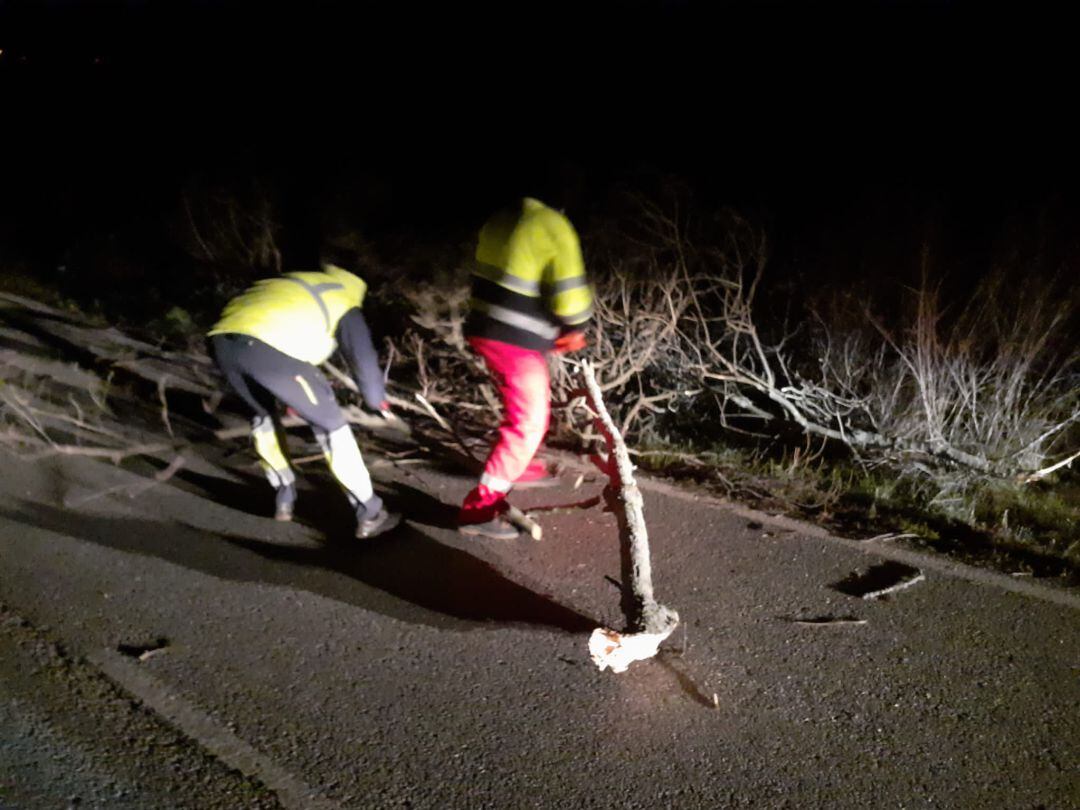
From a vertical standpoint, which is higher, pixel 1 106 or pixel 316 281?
pixel 1 106

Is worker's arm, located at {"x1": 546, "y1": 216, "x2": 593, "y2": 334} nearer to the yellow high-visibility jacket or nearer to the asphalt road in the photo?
the yellow high-visibility jacket

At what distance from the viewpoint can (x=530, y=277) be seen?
144 inches

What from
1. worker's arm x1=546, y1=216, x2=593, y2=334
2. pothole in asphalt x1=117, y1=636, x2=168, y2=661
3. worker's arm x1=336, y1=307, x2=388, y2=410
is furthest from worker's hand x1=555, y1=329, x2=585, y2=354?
pothole in asphalt x1=117, y1=636, x2=168, y2=661

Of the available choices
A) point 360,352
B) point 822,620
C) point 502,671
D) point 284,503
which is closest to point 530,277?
point 360,352

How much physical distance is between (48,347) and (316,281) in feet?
17.0

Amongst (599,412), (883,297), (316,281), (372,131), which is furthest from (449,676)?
(372,131)

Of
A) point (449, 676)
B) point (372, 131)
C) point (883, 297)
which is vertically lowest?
point (449, 676)

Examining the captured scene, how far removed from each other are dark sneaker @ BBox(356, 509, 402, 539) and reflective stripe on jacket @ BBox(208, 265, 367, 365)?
32.6 inches

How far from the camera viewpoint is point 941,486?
4676 millimetres

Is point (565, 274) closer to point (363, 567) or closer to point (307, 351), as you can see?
point (307, 351)

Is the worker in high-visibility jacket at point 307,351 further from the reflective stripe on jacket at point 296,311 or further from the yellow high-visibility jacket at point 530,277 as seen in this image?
the yellow high-visibility jacket at point 530,277

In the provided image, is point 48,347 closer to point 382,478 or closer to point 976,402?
point 382,478

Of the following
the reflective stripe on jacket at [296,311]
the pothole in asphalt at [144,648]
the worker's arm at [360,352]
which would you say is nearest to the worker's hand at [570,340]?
the worker's arm at [360,352]

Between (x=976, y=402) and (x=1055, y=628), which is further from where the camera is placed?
(x=976, y=402)
